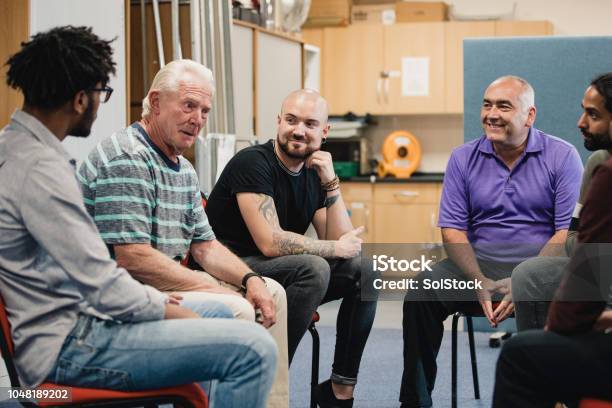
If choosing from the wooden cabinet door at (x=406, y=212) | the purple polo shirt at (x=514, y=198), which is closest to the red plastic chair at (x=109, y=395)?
the purple polo shirt at (x=514, y=198)

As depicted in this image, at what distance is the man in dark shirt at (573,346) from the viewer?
4.92ft

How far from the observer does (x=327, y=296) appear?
2.73m

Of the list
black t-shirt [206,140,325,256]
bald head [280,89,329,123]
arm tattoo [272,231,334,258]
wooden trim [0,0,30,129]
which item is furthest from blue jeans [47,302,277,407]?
wooden trim [0,0,30,129]

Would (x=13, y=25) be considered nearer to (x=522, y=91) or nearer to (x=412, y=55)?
(x=522, y=91)

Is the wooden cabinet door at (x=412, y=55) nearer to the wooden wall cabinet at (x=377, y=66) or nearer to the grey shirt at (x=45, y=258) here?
the wooden wall cabinet at (x=377, y=66)

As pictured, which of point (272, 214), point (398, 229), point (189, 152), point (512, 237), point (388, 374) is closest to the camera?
point (272, 214)

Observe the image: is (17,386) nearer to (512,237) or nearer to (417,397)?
(417,397)

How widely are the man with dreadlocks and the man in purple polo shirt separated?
3.65ft

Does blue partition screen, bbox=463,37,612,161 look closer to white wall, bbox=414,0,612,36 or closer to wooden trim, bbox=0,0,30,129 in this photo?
wooden trim, bbox=0,0,30,129

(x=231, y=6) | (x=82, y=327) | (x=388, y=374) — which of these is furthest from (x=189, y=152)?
(x=82, y=327)

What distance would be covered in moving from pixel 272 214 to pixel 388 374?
1.17m

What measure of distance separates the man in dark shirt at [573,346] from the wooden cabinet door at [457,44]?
5.06 m

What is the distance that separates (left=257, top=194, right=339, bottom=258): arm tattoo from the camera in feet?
8.53

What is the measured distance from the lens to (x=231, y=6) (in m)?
4.10
